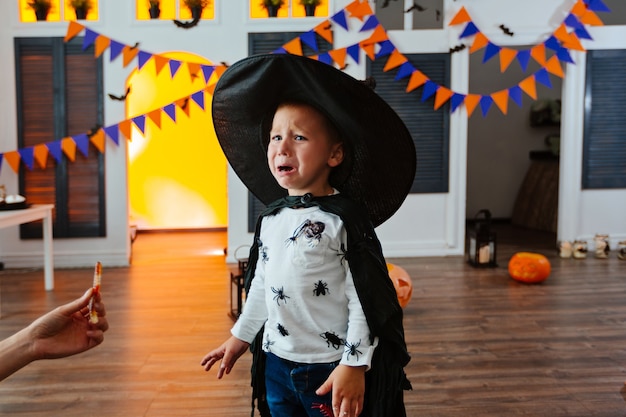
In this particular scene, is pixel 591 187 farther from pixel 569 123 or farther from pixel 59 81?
pixel 59 81

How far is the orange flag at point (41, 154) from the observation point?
17.1ft

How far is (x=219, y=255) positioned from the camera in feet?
19.3

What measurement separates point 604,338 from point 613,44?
3695 millimetres

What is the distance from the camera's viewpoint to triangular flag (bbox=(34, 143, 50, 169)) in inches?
205

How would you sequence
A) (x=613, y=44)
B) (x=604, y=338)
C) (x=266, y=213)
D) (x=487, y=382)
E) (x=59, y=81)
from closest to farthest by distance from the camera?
1. (x=266, y=213)
2. (x=487, y=382)
3. (x=604, y=338)
4. (x=59, y=81)
5. (x=613, y=44)

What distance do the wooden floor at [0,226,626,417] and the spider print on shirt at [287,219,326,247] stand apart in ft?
4.20

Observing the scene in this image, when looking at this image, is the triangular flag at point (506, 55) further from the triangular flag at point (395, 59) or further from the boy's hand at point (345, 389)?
the boy's hand at point (345, 389)

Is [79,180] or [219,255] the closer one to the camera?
[79,180]

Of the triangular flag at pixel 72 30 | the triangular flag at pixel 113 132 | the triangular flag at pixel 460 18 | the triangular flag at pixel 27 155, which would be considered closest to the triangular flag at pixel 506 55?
the triangular flag at pixel 460 18

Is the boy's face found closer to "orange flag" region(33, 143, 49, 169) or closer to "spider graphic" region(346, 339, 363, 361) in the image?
"spider graphic" region(346, 339, 363, 361)

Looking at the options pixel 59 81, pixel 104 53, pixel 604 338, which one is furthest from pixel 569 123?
pixel 59 81

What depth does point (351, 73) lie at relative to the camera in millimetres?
5617

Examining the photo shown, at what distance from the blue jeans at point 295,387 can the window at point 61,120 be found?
4.45m

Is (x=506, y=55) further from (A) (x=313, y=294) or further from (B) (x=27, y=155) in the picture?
(A) (x=313, y=294)
